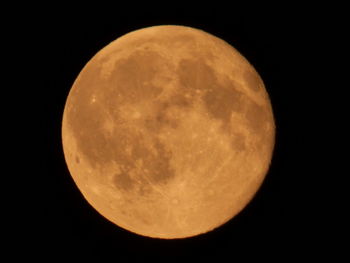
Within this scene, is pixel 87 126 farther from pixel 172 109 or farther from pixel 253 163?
pixel 253 163

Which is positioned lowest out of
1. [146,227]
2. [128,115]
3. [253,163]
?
[146,227]

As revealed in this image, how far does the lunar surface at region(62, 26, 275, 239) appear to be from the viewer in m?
5.02

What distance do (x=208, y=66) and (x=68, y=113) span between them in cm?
172

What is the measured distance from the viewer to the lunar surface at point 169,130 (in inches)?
197

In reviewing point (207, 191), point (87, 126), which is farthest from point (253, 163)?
point (87, 126)

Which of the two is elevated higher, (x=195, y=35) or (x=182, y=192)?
(x=195, y=35)

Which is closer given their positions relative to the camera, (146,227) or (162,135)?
(162,135)

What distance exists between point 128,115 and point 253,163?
1476mm

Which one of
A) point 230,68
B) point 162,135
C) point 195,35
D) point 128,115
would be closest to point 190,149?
point 162,135

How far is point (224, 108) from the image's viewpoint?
5.15 metres

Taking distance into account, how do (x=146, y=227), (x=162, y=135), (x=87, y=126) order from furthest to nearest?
(x=146, y=227) → (x=87, y=126) → (x=162, y=135)

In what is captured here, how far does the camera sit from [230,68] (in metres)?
5.44

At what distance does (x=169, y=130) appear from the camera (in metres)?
A: 4.97

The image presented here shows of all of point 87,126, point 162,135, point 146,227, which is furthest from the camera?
point 146,227
